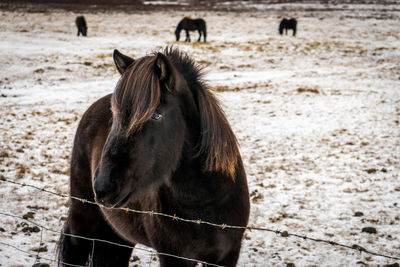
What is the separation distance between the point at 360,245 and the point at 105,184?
149 inches

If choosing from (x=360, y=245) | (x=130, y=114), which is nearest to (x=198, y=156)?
(x=130, y=114)

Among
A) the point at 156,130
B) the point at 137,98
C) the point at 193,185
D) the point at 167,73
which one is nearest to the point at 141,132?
the point at 156,130

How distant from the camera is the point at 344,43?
21.7 m

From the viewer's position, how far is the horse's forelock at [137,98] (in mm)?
1923

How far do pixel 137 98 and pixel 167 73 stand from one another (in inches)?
8.6

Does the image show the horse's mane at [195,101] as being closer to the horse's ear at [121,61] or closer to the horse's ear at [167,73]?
the horse's ear at [167,73]

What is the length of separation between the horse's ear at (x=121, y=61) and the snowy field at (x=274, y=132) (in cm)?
88

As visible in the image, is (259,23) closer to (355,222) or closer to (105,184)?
(355,222)

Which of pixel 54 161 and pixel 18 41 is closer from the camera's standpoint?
pixel 54 161

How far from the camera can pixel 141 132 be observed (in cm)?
197

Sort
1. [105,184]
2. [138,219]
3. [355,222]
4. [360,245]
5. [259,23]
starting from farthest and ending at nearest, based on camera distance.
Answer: [259,23] < [355,222] < [360,245] < [138,219] < [105,184]

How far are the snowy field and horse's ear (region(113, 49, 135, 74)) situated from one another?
2.88 feet

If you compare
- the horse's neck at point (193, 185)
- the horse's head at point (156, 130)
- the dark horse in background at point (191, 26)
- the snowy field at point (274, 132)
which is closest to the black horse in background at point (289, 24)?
the snowy field at point (274, 132)

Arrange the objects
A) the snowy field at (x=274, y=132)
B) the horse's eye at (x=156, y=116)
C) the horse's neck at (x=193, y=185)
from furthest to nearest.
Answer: the snowy field at (x=274, y=132) < the horse's neck at (x=193, y=185) < the horse's eye at (x=156, y=116)
